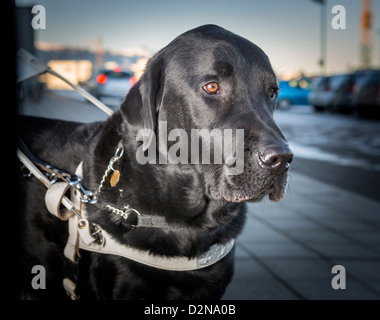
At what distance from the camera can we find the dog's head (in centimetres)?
214

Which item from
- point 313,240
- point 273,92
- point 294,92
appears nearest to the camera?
point 273,92

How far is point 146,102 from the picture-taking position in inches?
88.6

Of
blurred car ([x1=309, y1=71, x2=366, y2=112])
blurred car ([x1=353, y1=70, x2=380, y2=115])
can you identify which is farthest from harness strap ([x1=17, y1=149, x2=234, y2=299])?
blurred car ([x1=309, y1=71, x2=366, y2=112])

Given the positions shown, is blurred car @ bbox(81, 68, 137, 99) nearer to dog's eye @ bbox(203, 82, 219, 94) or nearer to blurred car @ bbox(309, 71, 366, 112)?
blurred car @ bbox(309, 71, 366, 112)

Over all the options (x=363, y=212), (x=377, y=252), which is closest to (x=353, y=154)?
(x=363, y=212)

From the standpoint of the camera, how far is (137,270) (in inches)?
87.9

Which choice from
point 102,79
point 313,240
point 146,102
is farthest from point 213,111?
point 102,79

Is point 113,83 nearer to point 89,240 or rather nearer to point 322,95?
point 322,95

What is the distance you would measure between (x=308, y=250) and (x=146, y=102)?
264 cm

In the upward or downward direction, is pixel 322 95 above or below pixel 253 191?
below

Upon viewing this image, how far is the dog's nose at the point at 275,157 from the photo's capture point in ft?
6.66

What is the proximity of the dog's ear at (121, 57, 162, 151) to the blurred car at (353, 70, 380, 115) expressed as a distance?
19481 millimetres

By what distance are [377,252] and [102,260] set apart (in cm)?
297

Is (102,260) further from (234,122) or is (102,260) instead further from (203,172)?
(234,122)
